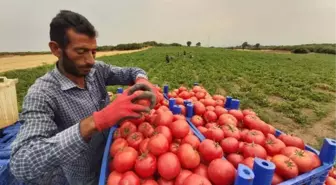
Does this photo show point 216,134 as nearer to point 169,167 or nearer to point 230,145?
point 230,145

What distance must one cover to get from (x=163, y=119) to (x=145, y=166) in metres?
0.50

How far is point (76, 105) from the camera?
2074 mm

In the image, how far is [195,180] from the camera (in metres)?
1.31

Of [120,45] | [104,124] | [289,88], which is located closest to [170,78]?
[289,88]

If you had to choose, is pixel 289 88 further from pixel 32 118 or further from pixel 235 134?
pixel 32 118

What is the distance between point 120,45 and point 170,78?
172 feet

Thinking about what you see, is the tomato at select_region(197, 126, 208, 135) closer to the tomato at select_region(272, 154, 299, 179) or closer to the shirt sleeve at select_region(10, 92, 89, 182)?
the tomato at select_region(272, 154, 299, 179)

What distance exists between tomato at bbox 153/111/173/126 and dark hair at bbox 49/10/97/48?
88 cm

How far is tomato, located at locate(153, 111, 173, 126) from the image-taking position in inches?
73.2

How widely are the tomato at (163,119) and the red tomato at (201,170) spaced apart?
0.46 m

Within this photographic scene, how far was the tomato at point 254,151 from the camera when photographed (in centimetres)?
158

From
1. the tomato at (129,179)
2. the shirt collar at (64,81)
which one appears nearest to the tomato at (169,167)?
the tomato at (129,179)

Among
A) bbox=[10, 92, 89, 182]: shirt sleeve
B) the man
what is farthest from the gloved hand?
bbox=[10, 92, 89, 182]: shirt sleeve

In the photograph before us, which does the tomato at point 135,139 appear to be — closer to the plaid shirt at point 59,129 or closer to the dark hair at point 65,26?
the plaid shirt at point 59,129
